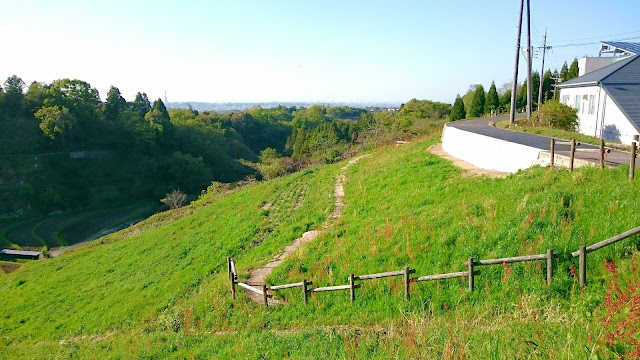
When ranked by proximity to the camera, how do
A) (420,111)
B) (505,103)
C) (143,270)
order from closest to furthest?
(143,270) → (505,103) → (420,111)

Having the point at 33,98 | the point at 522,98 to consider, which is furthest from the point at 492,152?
the point at 33,98

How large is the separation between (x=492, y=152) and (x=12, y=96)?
6205 centimetres

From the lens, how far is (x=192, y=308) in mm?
10539

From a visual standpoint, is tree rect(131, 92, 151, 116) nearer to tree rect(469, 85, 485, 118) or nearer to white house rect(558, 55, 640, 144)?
tree rect(469, 85, 485, 118)

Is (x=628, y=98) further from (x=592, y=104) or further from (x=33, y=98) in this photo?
(x=33, y=98)

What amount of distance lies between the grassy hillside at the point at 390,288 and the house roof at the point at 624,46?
82.0 ft

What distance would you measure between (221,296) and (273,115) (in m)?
137

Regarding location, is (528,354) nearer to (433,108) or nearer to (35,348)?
(35,348)

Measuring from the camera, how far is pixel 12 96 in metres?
55.0

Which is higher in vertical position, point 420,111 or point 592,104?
point 592,104

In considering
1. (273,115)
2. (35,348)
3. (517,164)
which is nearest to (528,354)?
(517,164)

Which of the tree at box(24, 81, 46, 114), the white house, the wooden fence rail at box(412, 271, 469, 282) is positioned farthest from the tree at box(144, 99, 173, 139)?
the wooden fence rail at box(412, 271, 469, 282)

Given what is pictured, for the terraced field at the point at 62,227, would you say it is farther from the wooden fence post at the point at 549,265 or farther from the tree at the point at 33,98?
the wooden fence post at the point at 549,265

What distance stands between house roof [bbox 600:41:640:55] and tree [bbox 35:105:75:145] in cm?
5955
